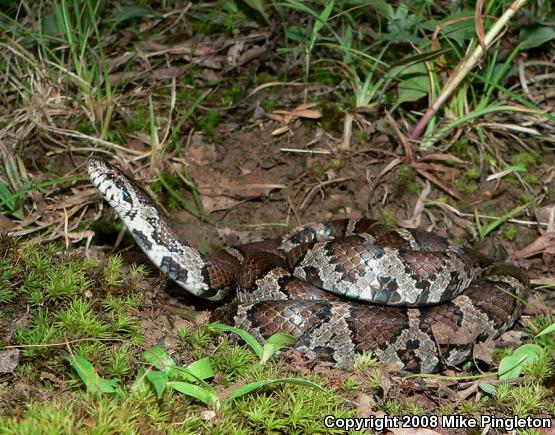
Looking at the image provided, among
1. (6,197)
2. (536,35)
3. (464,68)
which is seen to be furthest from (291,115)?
(6,197)

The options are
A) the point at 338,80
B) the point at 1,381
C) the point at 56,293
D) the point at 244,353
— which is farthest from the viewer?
the point at 338,80

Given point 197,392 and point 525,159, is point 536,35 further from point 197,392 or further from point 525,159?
point 197,392

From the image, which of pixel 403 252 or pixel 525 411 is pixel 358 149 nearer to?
pixel 403 252

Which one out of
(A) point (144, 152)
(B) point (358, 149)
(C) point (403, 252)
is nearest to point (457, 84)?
(B) point (358, 149)

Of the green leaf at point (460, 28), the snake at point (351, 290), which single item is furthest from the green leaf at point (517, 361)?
the green leaf at point (460, 28)

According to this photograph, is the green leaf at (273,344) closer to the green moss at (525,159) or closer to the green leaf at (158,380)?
the green leaf at (158,380)

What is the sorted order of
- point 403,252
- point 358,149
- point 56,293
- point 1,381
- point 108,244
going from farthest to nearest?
point 358,149, point 108,244, point 403,252, point 56,293, point 1,381
